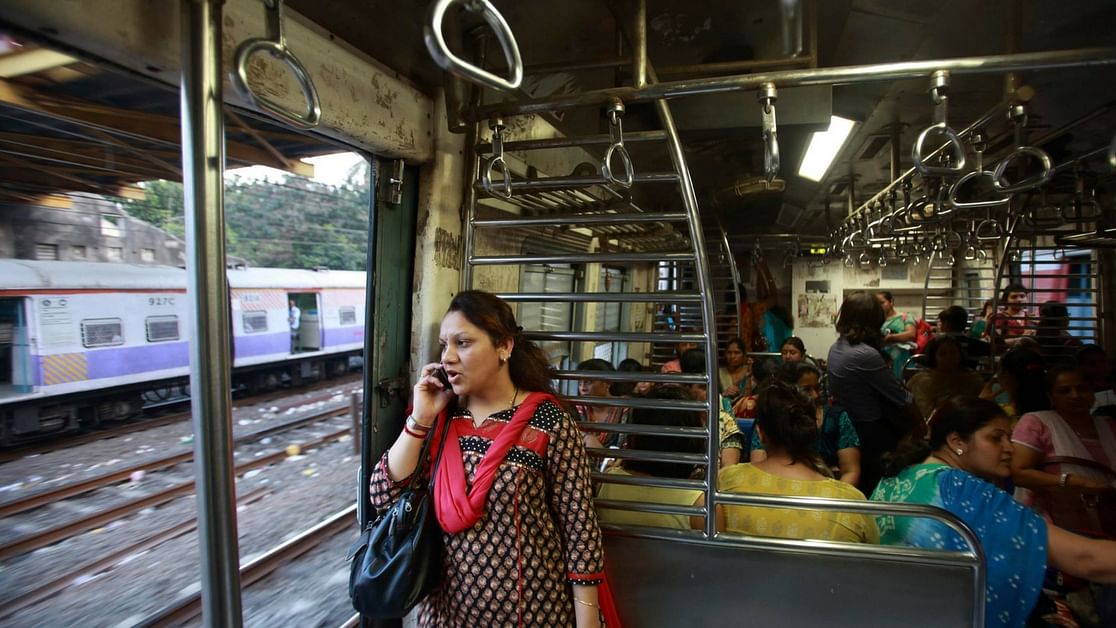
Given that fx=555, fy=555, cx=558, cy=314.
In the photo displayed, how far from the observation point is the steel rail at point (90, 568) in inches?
134

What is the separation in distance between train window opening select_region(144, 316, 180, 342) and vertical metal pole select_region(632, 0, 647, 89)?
7180 millimetres

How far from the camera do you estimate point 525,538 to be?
1398 mm

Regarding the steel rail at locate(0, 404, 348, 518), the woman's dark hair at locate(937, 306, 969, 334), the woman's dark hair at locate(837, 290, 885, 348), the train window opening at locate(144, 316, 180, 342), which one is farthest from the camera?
the train window opening at locate(144, 316, 180, 342)

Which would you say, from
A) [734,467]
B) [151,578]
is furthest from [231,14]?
[151,578]

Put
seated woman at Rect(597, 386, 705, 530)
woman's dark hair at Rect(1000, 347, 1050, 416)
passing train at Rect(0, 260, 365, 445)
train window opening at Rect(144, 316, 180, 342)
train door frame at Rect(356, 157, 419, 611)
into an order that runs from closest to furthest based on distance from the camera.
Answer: seated woman at Rect(597, 386, 705, 530)
train door frame at Rect(356, 157, 419, 611)
woman's dark hair at Rect(1000, 347, 1050, 416)
passing train at Rect(0, 260, 365, 445)
train window opening at Rect(144, 316, 180, 342)

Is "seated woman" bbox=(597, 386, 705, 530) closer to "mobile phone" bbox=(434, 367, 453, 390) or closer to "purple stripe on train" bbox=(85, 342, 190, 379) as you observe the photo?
"mobile phone" bbox=(434, 367, 453, 390)

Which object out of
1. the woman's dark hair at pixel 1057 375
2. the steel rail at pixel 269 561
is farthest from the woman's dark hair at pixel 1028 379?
the steel rail at pixel 269 561

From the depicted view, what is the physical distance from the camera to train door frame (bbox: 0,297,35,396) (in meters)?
4.68

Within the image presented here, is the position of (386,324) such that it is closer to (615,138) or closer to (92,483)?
(615,138)

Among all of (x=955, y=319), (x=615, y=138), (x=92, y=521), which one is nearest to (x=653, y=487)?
(x=615, y=138)

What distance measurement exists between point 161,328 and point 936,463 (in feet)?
26.0

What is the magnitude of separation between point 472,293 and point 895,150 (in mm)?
3976

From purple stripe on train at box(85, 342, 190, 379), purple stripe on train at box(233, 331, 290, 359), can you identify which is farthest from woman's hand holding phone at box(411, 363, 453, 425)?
purple stripe on train at box(233, 331, 290, 359)

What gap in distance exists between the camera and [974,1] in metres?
2.34
